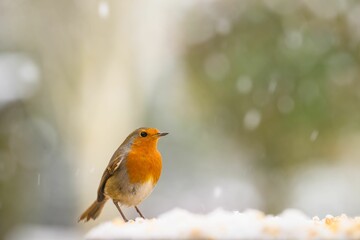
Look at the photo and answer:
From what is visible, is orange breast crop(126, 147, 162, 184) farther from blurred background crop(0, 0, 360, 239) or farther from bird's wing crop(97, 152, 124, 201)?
blurred background crop(0, 0, 360, 239)

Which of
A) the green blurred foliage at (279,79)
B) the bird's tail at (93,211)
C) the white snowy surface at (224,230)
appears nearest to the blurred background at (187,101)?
the green blurred foliage at (279,79)

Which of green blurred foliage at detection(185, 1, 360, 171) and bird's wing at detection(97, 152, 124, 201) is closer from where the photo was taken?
bird's wing at detection(97, 152, 124, 201)

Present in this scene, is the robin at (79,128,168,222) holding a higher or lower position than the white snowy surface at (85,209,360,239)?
higher

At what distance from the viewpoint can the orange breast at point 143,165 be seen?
49.1 inches

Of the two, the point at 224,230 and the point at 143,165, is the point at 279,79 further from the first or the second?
the point at 224,230

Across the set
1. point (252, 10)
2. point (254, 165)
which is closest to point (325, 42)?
point (252, 10)

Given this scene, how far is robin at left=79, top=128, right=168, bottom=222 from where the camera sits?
4.11 ft

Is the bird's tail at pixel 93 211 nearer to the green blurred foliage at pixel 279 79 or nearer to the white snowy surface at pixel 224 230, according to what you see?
the white snowy surface at pixel 224 230

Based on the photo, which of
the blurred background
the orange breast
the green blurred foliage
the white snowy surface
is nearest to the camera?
the white snowy surface

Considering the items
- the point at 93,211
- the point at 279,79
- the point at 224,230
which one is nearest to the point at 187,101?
the point at 279,79

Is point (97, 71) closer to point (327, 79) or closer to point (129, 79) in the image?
point (129, 79)

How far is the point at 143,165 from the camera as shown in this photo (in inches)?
49.9

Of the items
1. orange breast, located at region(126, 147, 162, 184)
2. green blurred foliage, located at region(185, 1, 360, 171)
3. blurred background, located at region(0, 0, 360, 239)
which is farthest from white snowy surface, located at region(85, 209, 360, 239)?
green blurred foliage, located at region(185, 1, 360, 171)

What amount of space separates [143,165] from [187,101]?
153 inches
